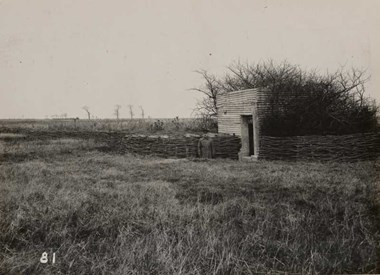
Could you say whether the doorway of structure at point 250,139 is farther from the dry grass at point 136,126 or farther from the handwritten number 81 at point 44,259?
the handwritten number 81 at point 44,259

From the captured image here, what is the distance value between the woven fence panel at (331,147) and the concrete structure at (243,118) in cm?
141

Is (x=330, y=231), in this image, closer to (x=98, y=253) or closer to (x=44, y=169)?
(x=98, y=253)

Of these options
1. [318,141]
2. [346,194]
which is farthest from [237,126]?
[346,194]

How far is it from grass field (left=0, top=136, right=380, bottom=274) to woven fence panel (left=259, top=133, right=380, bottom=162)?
15.6 ft

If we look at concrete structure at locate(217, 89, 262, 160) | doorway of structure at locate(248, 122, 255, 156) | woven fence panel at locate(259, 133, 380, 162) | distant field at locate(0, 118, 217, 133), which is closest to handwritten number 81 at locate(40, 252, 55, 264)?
woven fence panel at locate(259, 133, 380, 162)

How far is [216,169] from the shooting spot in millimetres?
12352

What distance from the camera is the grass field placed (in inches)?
163

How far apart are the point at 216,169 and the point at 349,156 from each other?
208 inches

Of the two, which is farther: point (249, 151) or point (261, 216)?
point (249, 151)

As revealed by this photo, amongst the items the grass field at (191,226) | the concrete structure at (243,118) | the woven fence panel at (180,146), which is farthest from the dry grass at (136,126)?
the grass field at (191,226)

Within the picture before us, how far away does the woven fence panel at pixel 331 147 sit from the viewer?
46.6ft

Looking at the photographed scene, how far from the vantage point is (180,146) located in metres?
17.4

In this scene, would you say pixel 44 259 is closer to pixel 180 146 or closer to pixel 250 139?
pixel 180 146

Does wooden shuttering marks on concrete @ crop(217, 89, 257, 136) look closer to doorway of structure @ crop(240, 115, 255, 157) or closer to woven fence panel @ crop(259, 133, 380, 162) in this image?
doorway of structure @ crop(240, 115, 255, 157)
